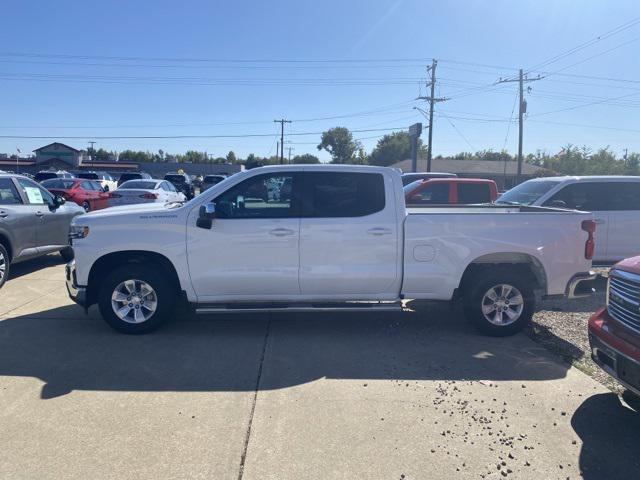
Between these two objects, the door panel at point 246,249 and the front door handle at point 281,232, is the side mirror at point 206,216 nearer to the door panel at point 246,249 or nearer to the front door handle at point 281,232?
the door panel at point 246,249

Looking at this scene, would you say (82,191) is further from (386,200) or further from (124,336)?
(386,200)

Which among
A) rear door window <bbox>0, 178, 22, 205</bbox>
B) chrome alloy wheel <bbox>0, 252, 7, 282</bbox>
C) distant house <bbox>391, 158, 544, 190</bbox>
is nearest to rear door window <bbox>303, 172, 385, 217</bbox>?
chrome alloy wheel <bbox>0, 252, 7, 282</bbox>

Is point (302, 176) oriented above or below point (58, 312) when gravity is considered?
above

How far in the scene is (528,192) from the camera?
971cm

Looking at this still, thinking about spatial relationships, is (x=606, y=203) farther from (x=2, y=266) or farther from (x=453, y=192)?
(x=2, y=266)

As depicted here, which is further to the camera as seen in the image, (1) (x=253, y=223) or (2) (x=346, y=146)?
(2) (x=346, y=146)

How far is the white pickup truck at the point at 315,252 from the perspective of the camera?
553 centimetres

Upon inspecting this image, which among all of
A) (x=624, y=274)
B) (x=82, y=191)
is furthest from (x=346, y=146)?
(x=624, y=274)

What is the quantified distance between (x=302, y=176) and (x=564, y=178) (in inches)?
235

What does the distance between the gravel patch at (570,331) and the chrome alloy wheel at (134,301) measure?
4516 mm

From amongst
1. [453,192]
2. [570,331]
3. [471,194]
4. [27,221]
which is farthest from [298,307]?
[471,194]

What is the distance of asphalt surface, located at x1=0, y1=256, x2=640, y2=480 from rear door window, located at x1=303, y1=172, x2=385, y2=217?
4.82ft

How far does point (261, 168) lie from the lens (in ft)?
18.8

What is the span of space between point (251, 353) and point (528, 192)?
22.8 ft
